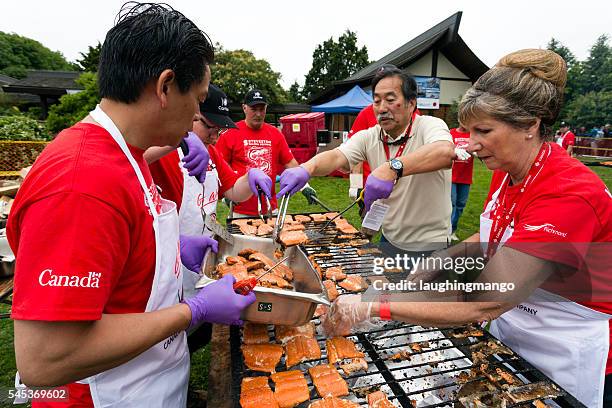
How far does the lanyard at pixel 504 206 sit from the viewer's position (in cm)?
177

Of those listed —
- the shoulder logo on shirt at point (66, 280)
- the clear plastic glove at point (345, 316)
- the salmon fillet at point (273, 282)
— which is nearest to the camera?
the shoulder logo on shirt at point (66, 280)

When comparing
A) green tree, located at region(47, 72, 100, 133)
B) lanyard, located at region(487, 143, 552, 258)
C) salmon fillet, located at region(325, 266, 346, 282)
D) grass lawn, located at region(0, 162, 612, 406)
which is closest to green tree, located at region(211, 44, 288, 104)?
green tree, located at region(47, 72, 100, 133)

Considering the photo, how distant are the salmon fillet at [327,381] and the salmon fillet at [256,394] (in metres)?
0.23

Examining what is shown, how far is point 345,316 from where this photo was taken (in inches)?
75.9

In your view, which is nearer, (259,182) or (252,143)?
(259,182)

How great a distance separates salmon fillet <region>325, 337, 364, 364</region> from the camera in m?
1.89

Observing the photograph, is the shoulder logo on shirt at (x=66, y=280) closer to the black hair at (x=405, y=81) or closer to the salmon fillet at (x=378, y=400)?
the salmon fillet at (x=378, y=400)

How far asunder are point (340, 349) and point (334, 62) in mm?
58931

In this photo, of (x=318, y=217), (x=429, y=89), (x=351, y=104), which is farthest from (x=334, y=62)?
(x=318, y=217)

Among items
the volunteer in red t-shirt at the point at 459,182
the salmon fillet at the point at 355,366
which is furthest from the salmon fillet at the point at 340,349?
the volunteer in red t-shirt at the point at 459,182

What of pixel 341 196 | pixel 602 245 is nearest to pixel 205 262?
pixel 602 245

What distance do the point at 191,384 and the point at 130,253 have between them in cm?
253

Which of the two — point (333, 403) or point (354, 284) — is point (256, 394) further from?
point (354, 284)

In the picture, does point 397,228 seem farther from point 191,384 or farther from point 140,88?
point 140,88
